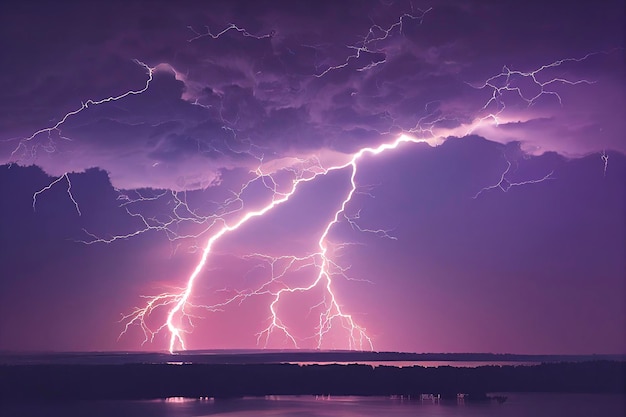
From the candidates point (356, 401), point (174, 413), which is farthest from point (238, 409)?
point (356, 401)

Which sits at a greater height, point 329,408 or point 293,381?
point 293,381

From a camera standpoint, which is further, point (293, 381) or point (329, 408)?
point (293, 381)

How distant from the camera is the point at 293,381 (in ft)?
57.2

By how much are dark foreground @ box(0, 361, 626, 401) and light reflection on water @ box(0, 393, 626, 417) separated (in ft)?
3.09

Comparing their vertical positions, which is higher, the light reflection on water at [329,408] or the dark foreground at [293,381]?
the dark foreground at [293,381]

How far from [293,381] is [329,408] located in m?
3.43

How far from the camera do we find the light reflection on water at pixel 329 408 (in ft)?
42.9

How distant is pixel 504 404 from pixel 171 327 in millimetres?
7968

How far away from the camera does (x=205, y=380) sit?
56.0ft

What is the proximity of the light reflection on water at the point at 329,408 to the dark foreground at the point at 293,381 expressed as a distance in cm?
94

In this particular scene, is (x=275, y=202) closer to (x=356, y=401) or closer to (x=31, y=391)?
(x=356, y=401)

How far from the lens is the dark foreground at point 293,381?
16203mm

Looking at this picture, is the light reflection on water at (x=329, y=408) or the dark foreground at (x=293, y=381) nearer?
the light reflection on water at (x=329, y=408)

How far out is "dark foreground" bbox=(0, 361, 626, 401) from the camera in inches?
638
